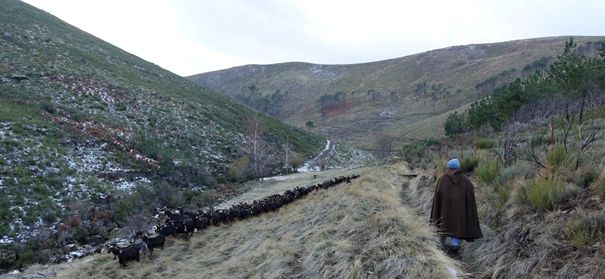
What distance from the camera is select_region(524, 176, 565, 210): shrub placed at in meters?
6.62

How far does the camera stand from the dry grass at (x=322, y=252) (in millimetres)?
6414

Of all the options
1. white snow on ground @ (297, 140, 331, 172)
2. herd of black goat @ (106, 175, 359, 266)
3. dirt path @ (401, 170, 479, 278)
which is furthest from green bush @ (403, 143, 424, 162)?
white snow on ground @ (297, 140, 331, 172)

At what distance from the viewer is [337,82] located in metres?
200

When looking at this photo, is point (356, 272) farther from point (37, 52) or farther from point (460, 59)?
point (460, 59)

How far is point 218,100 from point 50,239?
5703 centimetres

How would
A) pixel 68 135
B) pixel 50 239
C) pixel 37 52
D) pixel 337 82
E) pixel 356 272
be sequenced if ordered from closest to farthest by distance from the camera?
pixel 356 272
pixel 50 239
pixel 68 135
pixel 37 52
pixel 337 82

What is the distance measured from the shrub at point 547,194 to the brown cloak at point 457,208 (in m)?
0.88

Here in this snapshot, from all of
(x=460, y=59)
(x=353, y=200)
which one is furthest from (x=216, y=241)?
(x=460, y=59)

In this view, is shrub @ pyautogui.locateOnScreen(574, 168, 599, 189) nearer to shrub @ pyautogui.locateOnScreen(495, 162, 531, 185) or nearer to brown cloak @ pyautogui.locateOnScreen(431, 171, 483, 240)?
shrub @ pyautogui.locateOnScreen(495, 162, 531, 185)

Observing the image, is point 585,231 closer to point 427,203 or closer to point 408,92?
point 427,203

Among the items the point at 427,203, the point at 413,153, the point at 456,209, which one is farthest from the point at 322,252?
the point at 413,153

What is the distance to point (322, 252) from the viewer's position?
7387 millimetres

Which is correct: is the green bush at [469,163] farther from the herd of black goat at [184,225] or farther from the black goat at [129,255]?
the black goat at [129,255]

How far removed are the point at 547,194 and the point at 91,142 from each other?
3241 cm
